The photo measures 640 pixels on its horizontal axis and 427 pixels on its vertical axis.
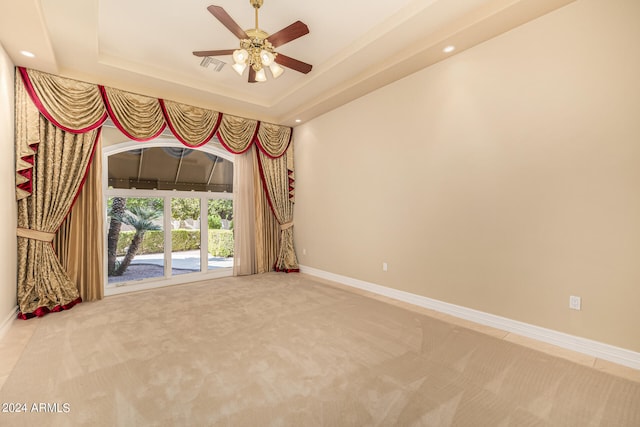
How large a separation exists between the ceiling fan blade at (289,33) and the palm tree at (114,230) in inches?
131

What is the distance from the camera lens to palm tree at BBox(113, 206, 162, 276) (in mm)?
4246

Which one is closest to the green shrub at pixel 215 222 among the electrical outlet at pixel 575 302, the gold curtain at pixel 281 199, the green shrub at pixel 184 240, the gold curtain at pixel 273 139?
the green shrub at pixel 184 240

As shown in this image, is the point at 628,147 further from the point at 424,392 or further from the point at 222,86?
the point at 222,86

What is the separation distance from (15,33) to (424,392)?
14.7 ft

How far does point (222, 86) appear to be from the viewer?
4.30 meters

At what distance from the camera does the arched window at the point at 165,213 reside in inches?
164

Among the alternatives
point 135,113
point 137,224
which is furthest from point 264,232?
point 135,113

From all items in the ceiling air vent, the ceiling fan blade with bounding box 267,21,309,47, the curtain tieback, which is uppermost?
the ceiling air vent

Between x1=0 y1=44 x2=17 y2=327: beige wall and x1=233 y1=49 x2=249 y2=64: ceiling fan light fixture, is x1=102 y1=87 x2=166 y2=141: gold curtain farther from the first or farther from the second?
x1=233 y1=49 x2=249 y2=64: ceiling fan light fixture

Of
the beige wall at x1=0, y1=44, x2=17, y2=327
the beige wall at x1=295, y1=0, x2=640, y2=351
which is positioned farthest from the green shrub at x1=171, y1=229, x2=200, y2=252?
the beige wall at x1=295, y1=0, x2=640, y2=351

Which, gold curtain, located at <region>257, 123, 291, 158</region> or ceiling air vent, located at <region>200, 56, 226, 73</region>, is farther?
gold curtain, located at <region>257, 123, 291, 158</region>

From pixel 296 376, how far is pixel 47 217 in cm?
345

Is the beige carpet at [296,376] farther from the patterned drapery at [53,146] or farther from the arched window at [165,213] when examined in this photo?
the arched window at [165,213]

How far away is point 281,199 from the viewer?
5.42 metres
